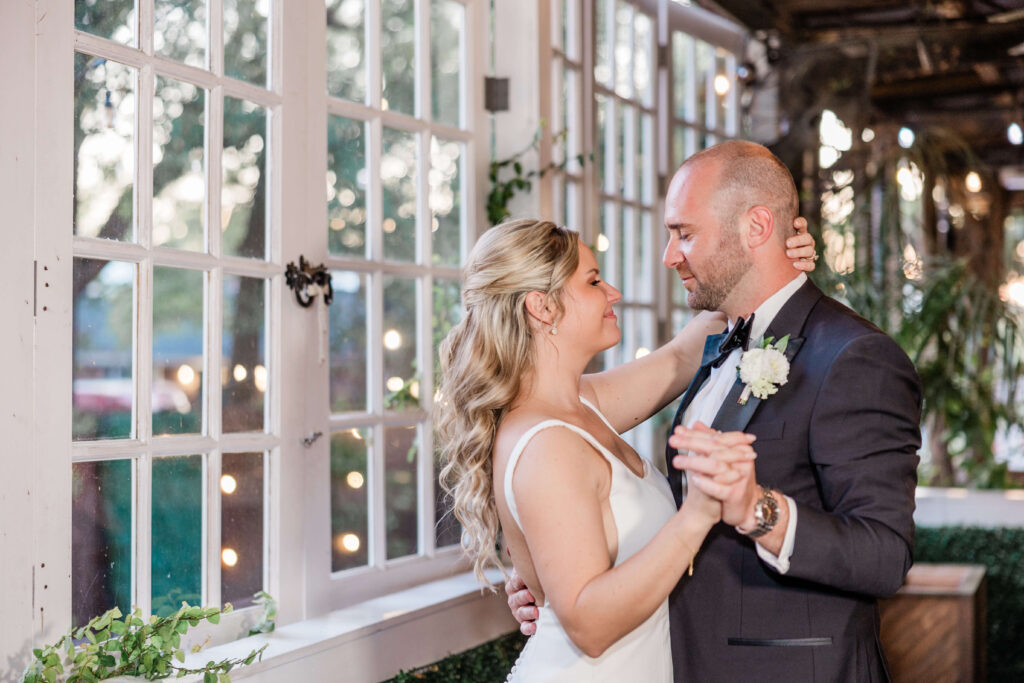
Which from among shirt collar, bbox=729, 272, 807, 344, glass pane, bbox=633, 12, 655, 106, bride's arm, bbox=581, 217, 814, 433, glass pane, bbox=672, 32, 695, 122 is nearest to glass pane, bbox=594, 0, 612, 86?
glass pane, bbox=633, 12, 655, 106

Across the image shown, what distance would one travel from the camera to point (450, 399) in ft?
6.72

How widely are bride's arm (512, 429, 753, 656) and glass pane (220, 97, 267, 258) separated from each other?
1062 millimetres

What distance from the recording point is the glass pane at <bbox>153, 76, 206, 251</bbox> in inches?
90.0

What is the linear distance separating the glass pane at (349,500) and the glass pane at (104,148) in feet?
2.87

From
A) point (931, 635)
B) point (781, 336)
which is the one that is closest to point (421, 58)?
point (781, 336)

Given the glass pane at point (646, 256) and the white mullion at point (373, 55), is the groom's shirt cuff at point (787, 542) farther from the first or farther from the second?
the glass pane at point (646, 256)

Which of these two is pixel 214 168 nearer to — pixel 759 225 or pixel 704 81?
pixel 759 225

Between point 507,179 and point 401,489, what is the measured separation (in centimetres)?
106

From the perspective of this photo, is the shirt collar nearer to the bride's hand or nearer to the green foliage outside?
the bride's hand

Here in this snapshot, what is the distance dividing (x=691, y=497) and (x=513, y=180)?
1884mm

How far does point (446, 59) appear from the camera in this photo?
10.8ft

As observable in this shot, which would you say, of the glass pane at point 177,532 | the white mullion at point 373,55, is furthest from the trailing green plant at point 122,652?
the white mullion at point 373,55

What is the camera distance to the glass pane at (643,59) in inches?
180

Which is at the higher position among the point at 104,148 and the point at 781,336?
the point at 104,148
